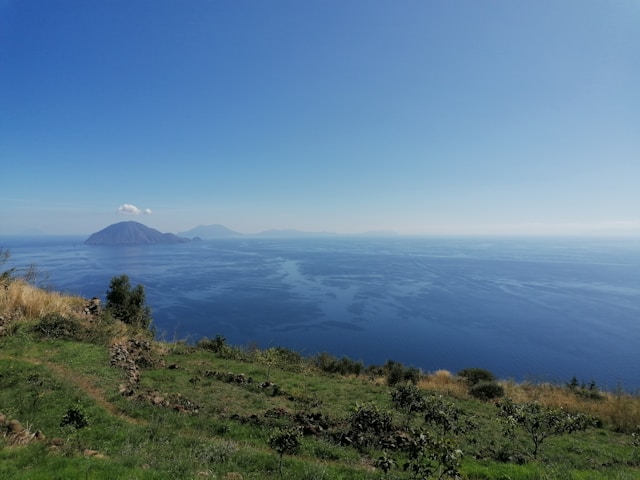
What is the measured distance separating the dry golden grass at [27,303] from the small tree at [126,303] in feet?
16.4

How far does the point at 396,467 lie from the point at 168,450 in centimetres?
474

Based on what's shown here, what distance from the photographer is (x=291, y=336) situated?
50188 millimetres

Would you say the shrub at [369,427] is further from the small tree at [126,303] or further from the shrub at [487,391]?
the small tree at [126,303]

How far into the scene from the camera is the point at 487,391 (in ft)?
52.6

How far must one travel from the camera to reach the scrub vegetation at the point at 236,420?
602 cm

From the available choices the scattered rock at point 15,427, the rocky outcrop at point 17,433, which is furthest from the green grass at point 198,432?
the scattered rock at point 15,427

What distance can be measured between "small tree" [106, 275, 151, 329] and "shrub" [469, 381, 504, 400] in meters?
19.7

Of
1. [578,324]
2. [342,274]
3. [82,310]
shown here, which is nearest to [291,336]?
[82,310]

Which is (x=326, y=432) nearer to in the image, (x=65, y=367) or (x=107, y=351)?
(x=65, y=367)

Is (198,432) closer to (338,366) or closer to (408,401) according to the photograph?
(408,401)

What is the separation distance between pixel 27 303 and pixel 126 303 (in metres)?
7.85

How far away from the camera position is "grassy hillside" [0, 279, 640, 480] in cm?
599

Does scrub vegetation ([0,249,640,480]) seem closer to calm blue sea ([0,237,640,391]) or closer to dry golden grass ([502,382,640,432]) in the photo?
dry golden grass ([502,382,640,432])

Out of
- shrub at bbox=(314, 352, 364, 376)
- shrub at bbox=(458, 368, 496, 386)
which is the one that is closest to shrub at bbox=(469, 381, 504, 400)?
shrub at bbox=(458, 368, 496, 386)
